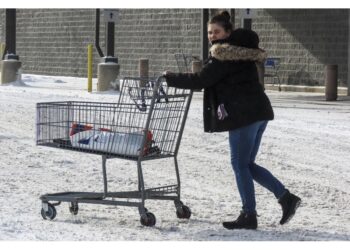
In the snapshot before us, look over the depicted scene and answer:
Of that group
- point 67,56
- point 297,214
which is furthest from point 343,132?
point 67,56

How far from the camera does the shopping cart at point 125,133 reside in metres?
8.20

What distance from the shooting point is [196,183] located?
10.7m

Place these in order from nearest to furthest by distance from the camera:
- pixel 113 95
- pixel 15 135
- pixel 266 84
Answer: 1. pixel 15 135
2. pixel 113 95
3. pixel 266 84

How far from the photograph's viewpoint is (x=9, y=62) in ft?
91.5

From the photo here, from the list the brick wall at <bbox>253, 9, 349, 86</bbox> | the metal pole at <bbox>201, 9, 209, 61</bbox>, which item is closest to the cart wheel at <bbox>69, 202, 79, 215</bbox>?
the brick wall at <bbox>253, 9, 349, 86</bbox>

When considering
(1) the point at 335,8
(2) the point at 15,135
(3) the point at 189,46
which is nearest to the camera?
(2) the point at 15,135

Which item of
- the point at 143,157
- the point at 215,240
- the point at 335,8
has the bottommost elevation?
the point at 215,240

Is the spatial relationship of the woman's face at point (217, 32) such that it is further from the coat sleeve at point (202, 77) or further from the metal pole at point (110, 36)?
the metal pole at point (110, 36)

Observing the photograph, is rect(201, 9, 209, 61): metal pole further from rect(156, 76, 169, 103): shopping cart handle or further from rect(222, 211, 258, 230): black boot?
rect(222, 211, 258, 230): black boot

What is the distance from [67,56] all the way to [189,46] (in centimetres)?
663

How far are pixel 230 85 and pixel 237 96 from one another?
11 centimetres

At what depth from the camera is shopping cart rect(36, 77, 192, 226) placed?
323 inches

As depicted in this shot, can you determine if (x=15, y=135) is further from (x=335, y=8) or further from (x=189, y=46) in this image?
(x=189, y=46)

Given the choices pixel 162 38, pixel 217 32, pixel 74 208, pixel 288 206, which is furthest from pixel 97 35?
pixel 288 206
